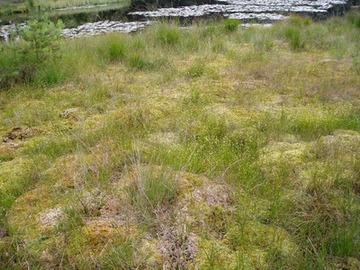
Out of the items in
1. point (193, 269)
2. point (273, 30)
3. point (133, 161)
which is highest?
point (273, 30)

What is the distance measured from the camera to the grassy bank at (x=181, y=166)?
7.50 ft

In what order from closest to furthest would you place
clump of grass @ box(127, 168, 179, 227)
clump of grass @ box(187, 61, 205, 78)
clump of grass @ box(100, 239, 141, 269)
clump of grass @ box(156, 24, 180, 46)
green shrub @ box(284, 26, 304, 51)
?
clump of grass @ box(100, 239, 141, 269), clump of grass @ box(127, 168, 179, 227), clump of grass @ box(187, 61, 205, 78), green shrub @ box(284, 26, 304, 51), clump of grass @ box(156, 24, 180, 46)

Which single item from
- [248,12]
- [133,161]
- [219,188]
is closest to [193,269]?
[219,188]

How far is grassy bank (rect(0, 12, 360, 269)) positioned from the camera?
229 cm

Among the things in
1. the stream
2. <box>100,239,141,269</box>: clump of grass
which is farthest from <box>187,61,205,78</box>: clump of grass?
the stream

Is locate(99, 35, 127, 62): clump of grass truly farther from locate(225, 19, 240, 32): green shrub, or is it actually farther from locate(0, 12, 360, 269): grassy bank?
locate(225, 19, 240, 32): green shrub

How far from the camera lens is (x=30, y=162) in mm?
3510

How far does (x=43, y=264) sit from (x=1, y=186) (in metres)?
1.19

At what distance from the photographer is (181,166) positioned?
9.91ft

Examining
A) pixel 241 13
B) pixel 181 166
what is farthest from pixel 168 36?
pixel 241 13

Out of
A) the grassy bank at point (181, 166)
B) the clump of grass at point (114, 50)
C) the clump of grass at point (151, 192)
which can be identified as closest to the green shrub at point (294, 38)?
the grassy bank at point (181, 166)

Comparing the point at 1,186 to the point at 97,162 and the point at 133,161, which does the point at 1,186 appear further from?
the point at 133,161

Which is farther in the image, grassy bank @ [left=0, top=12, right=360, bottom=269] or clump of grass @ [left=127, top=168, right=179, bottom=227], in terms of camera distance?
clump of grass @ [left=127, top=168, right=179, bottom=227]

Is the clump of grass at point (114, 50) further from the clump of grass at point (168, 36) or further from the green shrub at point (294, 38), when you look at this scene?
the green shrub at point (294, 38)
